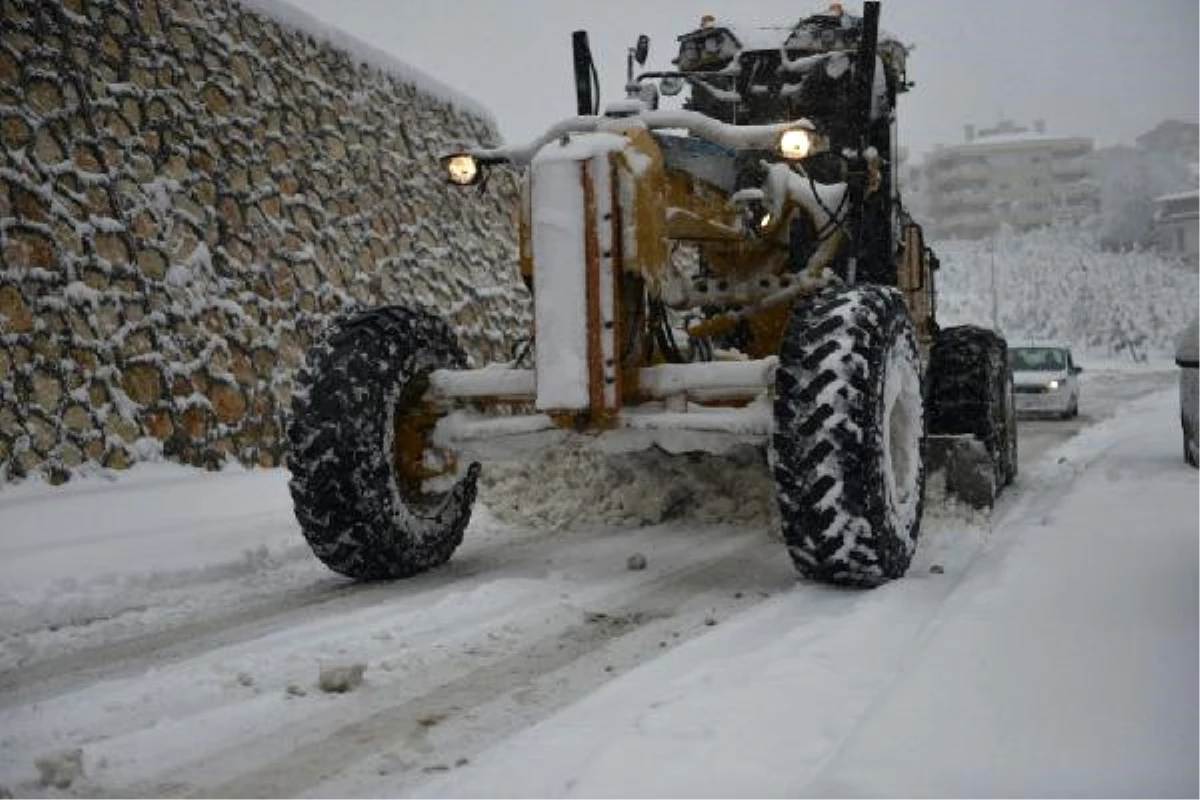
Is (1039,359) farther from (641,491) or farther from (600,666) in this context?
(600,666)

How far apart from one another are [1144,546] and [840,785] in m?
3.19

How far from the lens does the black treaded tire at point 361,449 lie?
466cm

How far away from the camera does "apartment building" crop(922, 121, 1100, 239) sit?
7712 cm

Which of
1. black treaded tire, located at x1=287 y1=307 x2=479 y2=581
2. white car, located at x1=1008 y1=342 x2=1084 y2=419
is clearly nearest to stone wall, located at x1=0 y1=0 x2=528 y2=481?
black treaded tire, located at x1=287 y1=307 x2=479 y2=581

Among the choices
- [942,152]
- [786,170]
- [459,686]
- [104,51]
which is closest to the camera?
[459,686]

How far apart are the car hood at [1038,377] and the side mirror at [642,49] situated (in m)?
12.1

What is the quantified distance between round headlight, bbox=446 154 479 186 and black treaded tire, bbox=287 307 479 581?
0.72 meters

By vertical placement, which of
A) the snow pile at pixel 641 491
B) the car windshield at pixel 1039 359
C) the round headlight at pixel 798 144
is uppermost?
the round headlight at pixel 798 144

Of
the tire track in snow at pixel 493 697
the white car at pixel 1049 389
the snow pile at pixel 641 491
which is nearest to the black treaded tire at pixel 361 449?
the tire track in snow at pixel 493 697

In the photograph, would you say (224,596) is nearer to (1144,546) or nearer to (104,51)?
(1144,546)

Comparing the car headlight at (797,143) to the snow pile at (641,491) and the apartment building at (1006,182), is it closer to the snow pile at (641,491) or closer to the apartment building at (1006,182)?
the snow pile at (641,491)

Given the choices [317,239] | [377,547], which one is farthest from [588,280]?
[317,239]

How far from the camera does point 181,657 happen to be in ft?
11.6

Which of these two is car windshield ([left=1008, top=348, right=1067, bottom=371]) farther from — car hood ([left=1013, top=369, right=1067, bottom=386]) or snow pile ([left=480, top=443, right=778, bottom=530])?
snow pile ([left=480, top=443, right=778, bottom=530])
